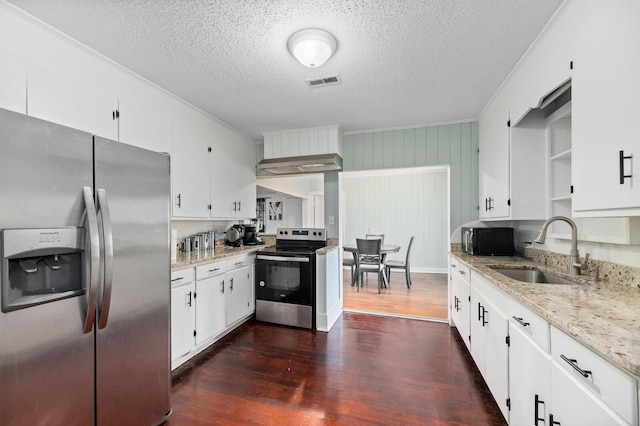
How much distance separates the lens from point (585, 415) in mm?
915

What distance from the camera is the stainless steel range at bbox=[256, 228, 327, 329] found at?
3162 millimetres

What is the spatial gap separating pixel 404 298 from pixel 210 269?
298 cm

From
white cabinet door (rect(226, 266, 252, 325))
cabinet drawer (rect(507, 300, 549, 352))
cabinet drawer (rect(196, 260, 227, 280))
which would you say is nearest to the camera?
cabinet drawer (rect(507, 300, 549, 352))

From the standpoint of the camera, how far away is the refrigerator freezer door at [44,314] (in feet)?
3.54

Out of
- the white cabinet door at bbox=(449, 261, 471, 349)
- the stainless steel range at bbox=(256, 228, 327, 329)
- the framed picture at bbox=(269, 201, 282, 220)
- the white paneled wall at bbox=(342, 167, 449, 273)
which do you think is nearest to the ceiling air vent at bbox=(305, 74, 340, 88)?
the stainless steel range at bbox=(256, 228, 327, 329)

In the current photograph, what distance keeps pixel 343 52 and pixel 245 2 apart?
740 millimetres

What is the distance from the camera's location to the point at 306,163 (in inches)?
134

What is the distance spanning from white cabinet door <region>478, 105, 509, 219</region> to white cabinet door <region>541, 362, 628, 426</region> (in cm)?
160

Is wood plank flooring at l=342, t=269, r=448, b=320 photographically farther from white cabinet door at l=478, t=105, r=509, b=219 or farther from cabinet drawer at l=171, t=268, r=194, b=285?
cabinet drawer at l=171, t=268, r=194, b=285

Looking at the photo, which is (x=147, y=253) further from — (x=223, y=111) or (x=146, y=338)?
(x=223, y=111)

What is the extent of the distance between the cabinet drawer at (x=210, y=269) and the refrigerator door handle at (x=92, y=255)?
118 centimetres

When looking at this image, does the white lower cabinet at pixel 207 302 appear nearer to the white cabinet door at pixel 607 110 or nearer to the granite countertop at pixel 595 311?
the granite countertop at pixel 595 311

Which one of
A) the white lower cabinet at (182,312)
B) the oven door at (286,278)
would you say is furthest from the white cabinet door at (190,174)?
the oven door at (286,278)

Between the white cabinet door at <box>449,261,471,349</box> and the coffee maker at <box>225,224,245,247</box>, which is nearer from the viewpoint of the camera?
the white cabinet door at <box>449,261,471,349</box>
